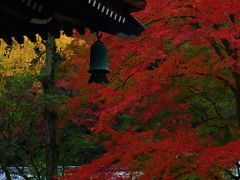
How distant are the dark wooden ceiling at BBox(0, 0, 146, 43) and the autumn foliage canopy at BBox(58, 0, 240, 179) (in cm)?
307

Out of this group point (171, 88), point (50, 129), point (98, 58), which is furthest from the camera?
point (50, 129)

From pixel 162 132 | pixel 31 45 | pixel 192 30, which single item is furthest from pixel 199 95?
pixel 31 45

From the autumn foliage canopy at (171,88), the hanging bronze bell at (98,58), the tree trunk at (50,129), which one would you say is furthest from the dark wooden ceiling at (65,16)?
the tree trunk at (50,129)

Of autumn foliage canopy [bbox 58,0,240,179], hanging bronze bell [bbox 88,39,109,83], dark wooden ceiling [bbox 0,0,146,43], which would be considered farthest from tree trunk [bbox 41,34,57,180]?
dark wooden ceiling [bbox 0,0,146,43]

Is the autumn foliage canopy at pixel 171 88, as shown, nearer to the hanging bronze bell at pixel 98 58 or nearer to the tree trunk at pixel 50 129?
the hanging bronze bell at pixel 98 58

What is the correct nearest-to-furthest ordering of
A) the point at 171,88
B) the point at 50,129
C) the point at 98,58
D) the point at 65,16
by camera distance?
1. the point at 65,16
2. the point at 98,58
3. the point at 171,88
4. the point at 50,129

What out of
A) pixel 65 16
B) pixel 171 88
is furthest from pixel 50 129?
pixel 65 16

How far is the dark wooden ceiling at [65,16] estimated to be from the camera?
3.12 meters

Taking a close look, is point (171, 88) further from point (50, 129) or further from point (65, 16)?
point (50, 129)

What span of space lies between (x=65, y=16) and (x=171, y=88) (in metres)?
4.93

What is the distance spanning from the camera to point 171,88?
26.3 ft

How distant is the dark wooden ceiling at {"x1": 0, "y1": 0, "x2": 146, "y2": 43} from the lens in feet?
10.2

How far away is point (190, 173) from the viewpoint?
7211mm

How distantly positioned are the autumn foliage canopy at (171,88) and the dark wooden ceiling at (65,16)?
10.1 ft
